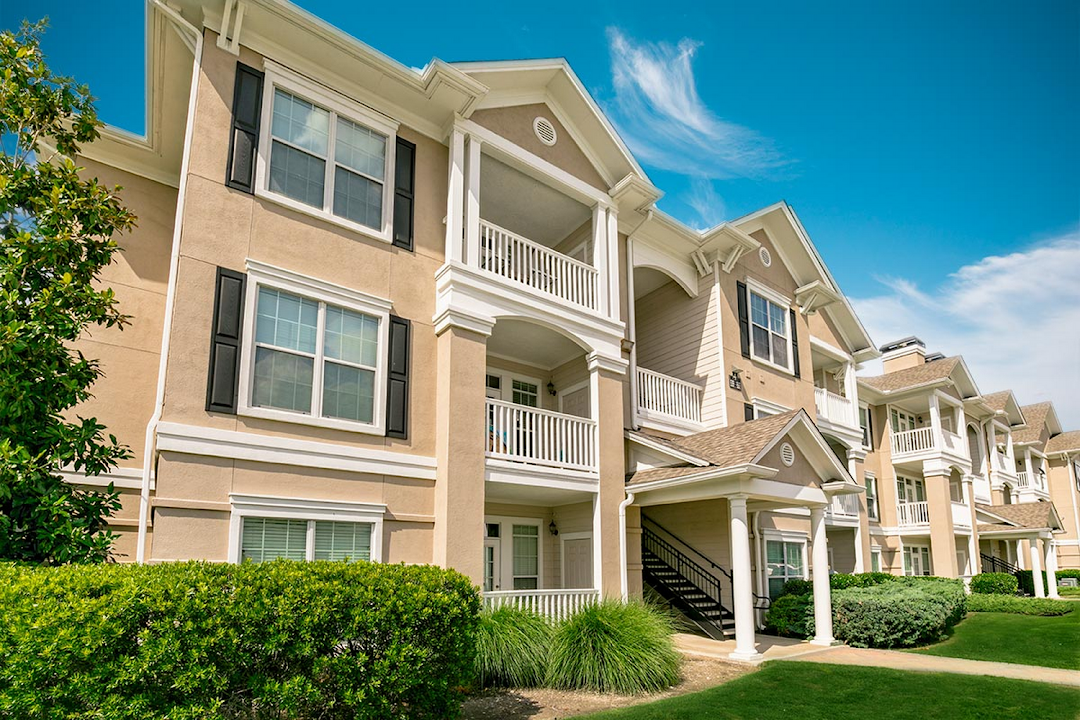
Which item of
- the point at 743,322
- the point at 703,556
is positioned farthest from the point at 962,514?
the point at 703,556

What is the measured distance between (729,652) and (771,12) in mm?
12344

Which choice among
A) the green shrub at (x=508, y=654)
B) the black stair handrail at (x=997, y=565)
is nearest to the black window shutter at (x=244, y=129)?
the green shrub at (x=508, y=654)

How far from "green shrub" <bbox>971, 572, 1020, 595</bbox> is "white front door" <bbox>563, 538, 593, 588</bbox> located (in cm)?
1956

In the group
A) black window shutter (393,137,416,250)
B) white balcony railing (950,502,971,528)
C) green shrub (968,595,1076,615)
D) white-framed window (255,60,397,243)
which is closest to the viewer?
white-framed window (255,60,397,243)

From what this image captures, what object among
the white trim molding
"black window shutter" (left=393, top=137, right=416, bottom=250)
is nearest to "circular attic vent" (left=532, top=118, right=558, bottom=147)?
"black window shutter" (left=393, top=137, right=416, bottom=250)

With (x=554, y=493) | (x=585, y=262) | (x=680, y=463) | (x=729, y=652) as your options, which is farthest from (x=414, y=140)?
(x=729, y=652)

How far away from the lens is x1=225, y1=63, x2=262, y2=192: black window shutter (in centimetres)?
1040

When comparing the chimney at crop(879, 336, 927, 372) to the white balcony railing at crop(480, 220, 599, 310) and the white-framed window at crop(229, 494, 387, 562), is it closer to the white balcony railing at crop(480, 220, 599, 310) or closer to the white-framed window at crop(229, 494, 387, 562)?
the white balcony railing at crop(480, 220, 599, 310)

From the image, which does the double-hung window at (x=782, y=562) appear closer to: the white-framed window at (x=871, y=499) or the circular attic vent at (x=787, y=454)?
the circular attic vent at (x=787, y=454)

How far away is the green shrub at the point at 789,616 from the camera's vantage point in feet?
50.4

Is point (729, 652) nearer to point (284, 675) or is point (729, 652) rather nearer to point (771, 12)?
point (284, 675)

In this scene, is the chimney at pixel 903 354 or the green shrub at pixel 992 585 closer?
the green shrub at pixel 992 585

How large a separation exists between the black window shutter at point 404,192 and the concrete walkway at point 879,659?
8.96m

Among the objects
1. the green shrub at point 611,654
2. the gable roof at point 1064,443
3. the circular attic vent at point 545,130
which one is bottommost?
the green shrub at point 611,654
